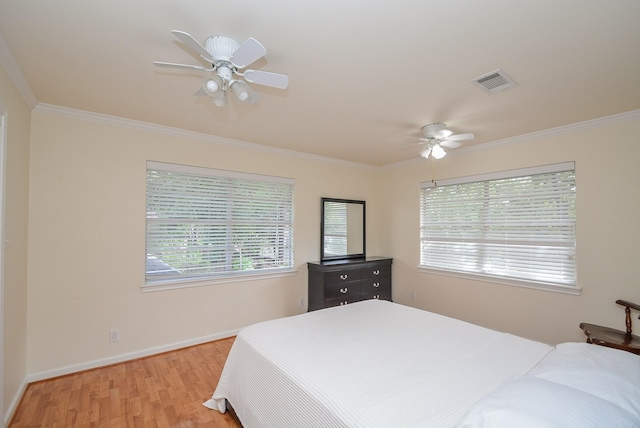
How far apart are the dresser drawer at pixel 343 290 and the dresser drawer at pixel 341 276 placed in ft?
0.18

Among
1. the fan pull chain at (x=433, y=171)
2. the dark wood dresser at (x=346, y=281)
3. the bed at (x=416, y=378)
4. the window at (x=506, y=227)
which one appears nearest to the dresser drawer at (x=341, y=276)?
the dark wood dresser at (x=346, y=281)

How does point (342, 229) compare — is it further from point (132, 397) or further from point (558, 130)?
point (132, 397)

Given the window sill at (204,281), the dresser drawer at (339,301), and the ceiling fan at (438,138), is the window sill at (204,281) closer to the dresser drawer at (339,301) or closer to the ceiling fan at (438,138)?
the dresser drawer at (339,301)

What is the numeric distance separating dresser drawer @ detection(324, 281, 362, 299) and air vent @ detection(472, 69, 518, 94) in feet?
9.02

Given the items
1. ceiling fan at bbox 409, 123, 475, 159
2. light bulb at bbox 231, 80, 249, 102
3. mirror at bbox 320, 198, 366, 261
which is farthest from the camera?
mirror at bbox 320, 198, 366, 261

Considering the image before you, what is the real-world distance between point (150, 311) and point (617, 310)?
4.52 meters

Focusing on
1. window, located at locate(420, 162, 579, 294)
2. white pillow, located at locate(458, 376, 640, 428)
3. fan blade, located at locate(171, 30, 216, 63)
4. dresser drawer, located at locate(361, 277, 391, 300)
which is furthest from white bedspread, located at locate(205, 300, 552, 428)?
dresser drawer, located at locate(361, 277, 391, 300)

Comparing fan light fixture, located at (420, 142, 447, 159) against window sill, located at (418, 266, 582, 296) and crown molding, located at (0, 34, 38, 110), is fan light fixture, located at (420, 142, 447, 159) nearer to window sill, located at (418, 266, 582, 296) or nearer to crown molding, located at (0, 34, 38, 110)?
window sill, located at (418, 266, 582, 296)

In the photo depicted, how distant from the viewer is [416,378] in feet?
4.67

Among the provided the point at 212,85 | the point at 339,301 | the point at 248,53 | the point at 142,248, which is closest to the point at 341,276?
the point at 339,301

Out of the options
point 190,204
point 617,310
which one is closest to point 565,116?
point 617,310

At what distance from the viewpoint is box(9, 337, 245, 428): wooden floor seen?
1.95 m

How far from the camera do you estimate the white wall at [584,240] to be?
8.46 ft

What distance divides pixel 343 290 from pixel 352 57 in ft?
9.64
